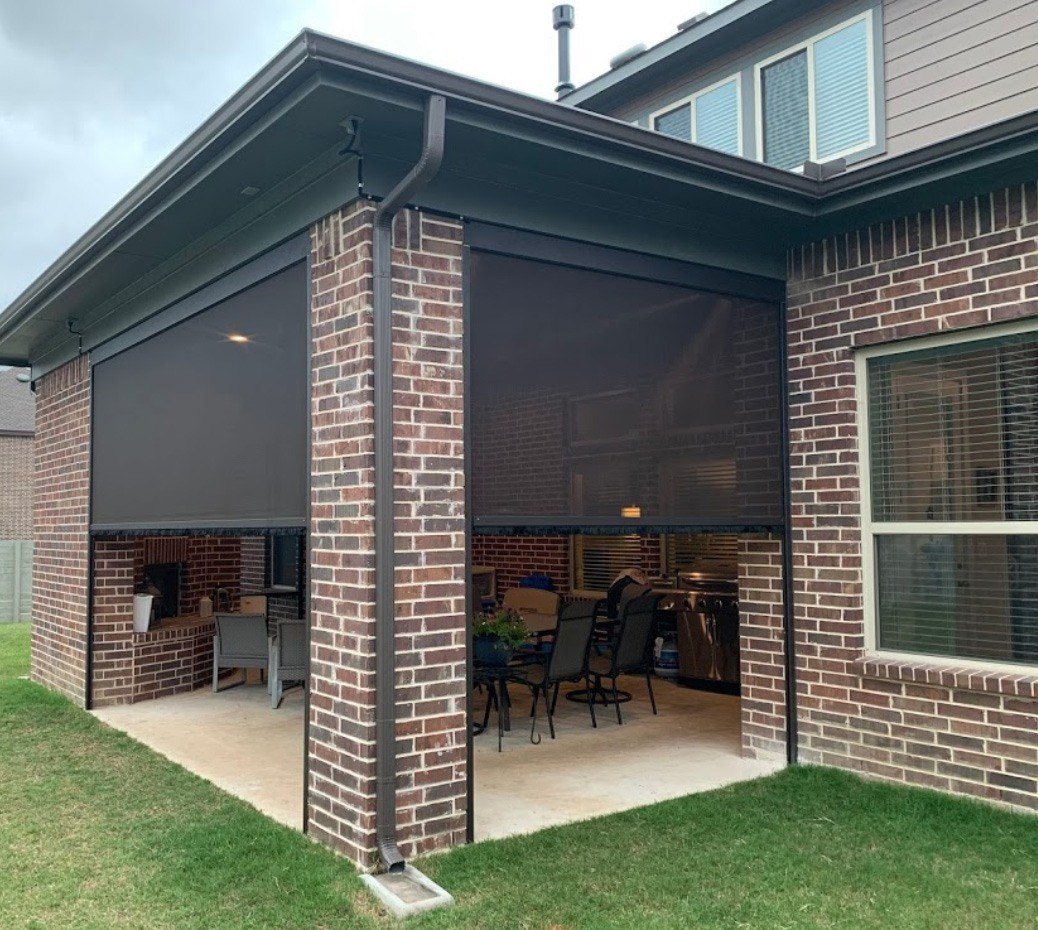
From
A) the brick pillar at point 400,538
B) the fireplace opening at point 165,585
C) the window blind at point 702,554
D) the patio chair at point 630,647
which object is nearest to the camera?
the brick pillar at point 400,538

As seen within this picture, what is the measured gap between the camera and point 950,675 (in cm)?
473

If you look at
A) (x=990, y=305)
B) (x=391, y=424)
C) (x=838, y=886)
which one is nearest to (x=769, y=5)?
(x=990, y=305)

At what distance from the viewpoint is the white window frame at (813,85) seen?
7.05 meters

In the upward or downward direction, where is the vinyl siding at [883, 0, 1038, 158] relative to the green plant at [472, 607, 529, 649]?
upward

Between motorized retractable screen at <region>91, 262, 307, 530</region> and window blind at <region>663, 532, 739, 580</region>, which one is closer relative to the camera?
motorized retractable screen at <region>91, 262, 307, 530</region>

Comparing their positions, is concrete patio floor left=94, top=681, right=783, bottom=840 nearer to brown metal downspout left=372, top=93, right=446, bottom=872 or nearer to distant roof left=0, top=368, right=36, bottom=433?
brown metal downspout left=372, top=93, right=446, bottom=872

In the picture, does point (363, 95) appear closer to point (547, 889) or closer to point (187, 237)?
point (187, 237)

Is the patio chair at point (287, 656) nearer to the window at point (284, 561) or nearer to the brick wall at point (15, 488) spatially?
the window at point (284, 561)

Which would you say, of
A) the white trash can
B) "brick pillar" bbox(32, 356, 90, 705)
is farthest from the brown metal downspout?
the white trash can

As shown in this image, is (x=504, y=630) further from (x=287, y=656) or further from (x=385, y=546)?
(x=385, y=546)

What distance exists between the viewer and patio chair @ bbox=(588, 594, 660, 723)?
22.9ft

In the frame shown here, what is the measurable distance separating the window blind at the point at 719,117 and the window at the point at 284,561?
605cm

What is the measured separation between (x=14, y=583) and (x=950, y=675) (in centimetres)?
1672

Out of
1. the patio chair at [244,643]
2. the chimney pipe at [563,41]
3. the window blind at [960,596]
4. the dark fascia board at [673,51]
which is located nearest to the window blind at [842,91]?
the dark fascia board at [673,51]
